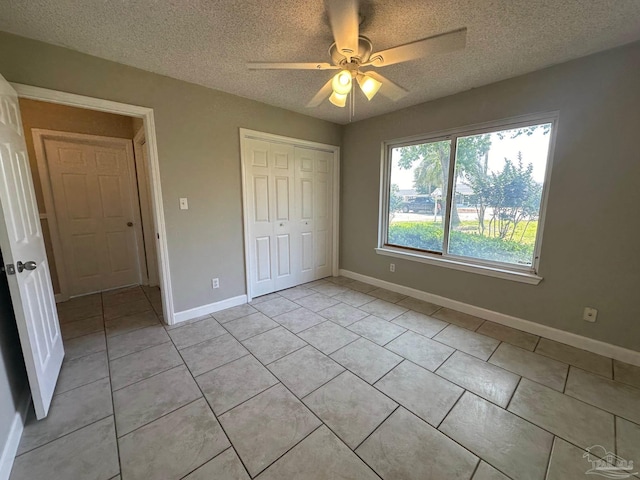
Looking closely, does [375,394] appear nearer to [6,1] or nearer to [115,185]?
[6,1]

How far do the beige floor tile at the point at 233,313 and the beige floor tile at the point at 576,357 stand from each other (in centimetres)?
276

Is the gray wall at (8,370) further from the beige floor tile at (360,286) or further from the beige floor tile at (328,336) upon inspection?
the beige floor tile at (360,286)

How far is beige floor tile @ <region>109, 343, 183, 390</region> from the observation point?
183 centimetres

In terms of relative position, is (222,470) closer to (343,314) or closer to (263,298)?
(343,314)

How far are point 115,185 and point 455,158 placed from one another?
14.3ft

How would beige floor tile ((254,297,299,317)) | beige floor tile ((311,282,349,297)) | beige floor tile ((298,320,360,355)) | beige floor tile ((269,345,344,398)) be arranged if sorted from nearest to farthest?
beige floor tile ((269,345,344,398)), beige floor tile ((298,320,360,355)), beige floor tile ((254,297,299,317)), beige floor tile ((311,282,349,297))

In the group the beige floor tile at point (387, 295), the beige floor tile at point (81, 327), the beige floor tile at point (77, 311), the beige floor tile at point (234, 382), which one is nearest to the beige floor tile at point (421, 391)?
the beige floor tile at point (234, 382)

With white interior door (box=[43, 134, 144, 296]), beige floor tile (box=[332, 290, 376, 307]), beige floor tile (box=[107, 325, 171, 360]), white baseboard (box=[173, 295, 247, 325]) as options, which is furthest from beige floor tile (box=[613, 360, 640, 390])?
white interior door (box=[43, 134, 144, 296])

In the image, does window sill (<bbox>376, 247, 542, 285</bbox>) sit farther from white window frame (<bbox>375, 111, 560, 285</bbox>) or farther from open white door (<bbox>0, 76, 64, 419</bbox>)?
open white door (<bbox>0, 76, 64, 419</bbox>)

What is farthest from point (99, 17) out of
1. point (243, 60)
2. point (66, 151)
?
point (66, 151)

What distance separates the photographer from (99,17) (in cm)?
156

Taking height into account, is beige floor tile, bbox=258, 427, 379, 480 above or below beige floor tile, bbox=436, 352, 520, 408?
below

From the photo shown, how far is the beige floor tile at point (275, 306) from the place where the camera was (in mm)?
2881

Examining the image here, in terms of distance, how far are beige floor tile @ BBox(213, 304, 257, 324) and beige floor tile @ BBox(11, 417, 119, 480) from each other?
1309 millimetres
